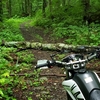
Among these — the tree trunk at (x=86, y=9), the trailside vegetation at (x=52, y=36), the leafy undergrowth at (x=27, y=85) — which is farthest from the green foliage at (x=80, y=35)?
the leafy undergrowth at (x=27, y=85)

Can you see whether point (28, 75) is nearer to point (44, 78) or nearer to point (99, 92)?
point (44, 78)

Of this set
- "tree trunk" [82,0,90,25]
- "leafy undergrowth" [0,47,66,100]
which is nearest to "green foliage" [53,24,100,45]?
"tree trunk" [82,0,90,25]

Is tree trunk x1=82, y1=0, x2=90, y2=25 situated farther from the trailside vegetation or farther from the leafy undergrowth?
the leafy undergrowth

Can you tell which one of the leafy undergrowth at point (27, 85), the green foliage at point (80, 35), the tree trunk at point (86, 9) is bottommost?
the leafy undergrowth at point (27, 85)

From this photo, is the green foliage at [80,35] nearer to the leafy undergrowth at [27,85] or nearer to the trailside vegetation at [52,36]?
the trailside vegetation at [52,36]

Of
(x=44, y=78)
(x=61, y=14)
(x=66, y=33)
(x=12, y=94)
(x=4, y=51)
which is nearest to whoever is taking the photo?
(x=12, y=94)

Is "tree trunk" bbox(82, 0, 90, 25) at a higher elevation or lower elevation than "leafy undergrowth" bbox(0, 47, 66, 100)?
higher

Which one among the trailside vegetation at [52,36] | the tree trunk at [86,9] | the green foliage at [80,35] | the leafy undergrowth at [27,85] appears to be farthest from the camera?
the tree trunk at [86,9]

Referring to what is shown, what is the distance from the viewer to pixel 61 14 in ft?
75.8

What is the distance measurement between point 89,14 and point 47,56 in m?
9.24

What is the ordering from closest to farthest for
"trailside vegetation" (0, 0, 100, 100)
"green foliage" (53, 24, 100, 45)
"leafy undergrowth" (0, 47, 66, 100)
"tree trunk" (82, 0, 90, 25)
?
"leafy undergrowth" (0, 47, 66, 100), "trailside vegetation" (0, 0, 100, 100), "green foliage" (53, 24, 100, 45), "tree trunk" (82, 0, 90, 25)

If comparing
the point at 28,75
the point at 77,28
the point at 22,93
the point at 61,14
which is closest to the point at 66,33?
the point at 77,28

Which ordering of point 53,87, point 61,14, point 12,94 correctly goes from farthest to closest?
1. point 61,14
2. point 53,87
3. point 12,94

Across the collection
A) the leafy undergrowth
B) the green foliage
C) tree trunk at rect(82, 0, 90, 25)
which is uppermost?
tree trunk at rect(82, 0, 90, 25)
